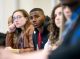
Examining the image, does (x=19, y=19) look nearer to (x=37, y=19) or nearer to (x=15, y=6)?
(x=37, y=19)

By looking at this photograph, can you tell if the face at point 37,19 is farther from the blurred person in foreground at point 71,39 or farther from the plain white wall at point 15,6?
the blurred person in foreground at point 71,39

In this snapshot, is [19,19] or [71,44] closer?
[71,44]

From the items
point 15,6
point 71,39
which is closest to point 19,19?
point 15,6

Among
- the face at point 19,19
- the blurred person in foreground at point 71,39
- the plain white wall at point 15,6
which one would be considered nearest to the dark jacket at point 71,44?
the blurred person in foreground at point 71,39

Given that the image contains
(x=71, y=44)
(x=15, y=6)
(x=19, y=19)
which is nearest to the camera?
(x=71, y=44)

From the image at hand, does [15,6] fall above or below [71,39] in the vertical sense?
above

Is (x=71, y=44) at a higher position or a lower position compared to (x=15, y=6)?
lower

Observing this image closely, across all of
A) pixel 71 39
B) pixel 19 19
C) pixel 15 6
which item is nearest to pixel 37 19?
pixel 19 19

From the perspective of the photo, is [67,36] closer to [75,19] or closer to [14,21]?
[75,19]

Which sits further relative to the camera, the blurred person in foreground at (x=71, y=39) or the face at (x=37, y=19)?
the face at (x=37, y=19)

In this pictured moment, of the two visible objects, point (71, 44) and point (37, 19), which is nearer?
point (71, 44)

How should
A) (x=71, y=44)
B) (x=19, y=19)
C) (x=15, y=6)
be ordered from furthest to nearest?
1. (x=15, y=6)
2. (x=19, y=19)
3. (x=71, y=44)

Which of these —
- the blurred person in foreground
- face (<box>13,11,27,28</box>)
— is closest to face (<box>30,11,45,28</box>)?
face (<box>13,11,27,28</box>)

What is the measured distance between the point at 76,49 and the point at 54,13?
1.52 metres
